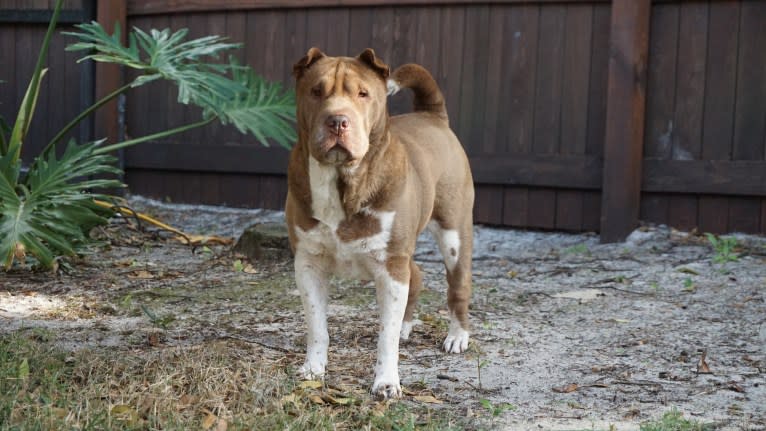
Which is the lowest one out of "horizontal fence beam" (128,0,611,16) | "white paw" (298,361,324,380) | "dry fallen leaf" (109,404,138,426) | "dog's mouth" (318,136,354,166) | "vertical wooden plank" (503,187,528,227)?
"white paw" (298,361,324,380)

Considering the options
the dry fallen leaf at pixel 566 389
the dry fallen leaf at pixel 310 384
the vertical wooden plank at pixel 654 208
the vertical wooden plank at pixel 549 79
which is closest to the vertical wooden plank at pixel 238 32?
the vertical wooden plank at pixel 549 79

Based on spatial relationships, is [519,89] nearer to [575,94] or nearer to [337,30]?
[575,94]

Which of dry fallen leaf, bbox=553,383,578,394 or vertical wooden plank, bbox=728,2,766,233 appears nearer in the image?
dry fallen leaf, bbox=553,383,578,394

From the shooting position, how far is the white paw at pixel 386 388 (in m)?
3.48

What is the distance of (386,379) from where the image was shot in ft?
11.6

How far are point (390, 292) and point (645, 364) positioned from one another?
4.01 ft

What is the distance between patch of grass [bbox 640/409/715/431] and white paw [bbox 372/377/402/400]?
0.88 meters

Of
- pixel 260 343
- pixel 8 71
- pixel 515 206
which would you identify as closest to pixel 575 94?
pixel 515 206

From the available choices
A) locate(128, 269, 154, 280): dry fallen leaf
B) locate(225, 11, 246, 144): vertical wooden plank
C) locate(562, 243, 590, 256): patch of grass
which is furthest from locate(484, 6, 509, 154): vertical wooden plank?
locate(128, 269, 154, 280): dry fallen leaf

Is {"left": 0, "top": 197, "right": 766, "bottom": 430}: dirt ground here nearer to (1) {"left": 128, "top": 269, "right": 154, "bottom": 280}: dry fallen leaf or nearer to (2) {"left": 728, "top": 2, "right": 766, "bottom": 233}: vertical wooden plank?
(1) {"left": 128, "top": 269, "right": 154, "bottom": 280}: dry fallen leaf

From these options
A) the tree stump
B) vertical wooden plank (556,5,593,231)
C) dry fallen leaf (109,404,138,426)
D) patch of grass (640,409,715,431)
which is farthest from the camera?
vertical wooden plank (556,5,593,231)

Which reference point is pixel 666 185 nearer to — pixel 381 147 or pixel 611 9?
pixel 611 9

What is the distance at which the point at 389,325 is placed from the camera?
358 centimetres

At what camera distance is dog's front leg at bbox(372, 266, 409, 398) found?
354cm
